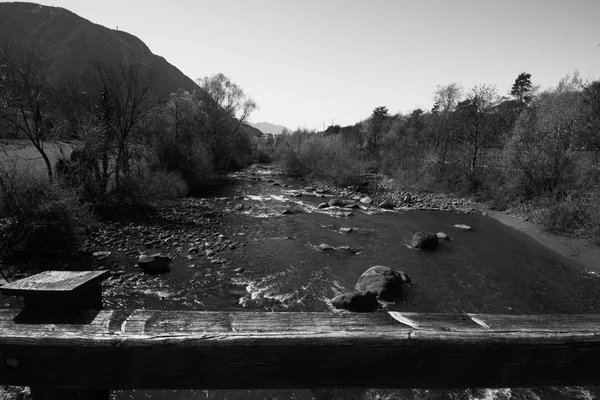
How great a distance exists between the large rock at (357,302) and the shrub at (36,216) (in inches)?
377

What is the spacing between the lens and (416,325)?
1385mm

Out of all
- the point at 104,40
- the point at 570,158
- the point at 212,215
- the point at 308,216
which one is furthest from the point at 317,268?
the point at 104,40

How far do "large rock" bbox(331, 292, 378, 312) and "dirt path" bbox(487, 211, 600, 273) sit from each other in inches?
397

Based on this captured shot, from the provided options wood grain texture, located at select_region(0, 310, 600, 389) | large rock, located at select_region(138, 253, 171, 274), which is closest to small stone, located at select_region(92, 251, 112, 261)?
large rock, located at select_region(138, 253, 171, 274)

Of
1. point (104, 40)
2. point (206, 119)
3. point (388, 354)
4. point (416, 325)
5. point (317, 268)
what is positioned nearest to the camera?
point (388, 354)

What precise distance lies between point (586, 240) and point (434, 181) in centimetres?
1491

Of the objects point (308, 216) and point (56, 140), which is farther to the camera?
point (308, 216)

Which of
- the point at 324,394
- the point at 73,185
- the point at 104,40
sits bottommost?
the point at 324,394

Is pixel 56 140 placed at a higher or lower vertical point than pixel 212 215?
higher

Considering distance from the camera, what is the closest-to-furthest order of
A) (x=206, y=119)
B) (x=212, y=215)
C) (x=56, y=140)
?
(x=56, y=140), (x=212, y=215), (x=206, y=119)

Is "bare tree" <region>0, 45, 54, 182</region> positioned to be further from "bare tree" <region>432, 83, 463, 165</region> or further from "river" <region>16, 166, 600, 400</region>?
"bare tree" <region>432, 83, 463, 165</region>

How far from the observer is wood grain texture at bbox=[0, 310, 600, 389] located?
1200 mm

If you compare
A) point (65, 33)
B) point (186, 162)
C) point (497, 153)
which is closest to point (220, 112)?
point (186, 162)

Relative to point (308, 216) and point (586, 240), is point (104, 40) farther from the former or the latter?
point (586, 240)
